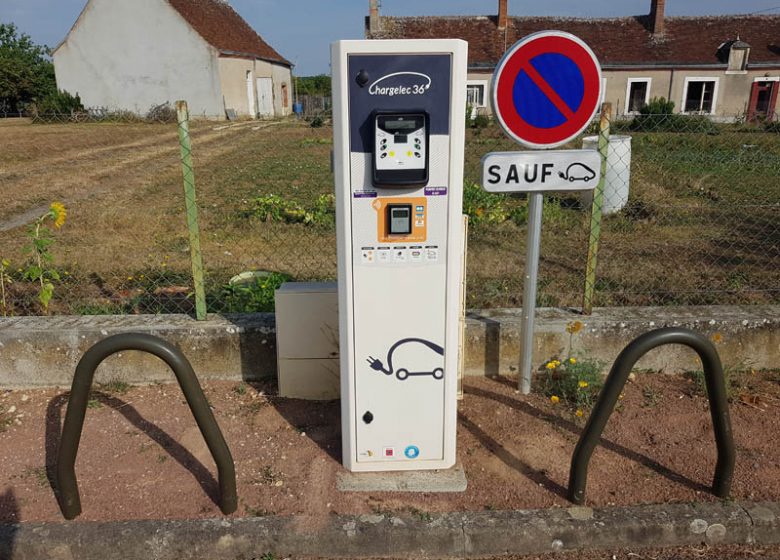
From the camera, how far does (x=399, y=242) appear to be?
2.68m

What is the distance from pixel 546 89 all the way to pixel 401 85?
1007 mm

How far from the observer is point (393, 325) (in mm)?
2777

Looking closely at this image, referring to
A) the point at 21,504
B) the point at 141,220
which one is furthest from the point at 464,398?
the point at 141,220

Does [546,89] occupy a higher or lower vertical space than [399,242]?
higher

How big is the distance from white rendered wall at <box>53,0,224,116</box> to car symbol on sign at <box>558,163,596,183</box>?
86.8 feet

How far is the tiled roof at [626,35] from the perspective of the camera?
29656 millimetres

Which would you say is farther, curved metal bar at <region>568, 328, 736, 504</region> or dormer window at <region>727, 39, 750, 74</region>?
dormer window at <region>727, 39, 750, 74</region>

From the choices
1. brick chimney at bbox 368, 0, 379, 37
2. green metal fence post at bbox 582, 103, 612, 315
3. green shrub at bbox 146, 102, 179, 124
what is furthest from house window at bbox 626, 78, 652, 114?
green metal fence post at bbox 582, 103, 612, 315

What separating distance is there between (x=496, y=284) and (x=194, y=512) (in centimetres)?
321

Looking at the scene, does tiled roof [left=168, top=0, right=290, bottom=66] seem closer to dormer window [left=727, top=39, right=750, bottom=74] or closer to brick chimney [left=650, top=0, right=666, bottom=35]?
brick chimney [left=650, top=0, right=666, bottom=35]

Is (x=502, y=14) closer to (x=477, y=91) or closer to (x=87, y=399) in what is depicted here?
(x=477, y=91)

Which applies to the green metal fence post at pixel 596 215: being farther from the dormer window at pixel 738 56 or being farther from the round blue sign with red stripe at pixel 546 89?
the dormer window at pixel 738 56

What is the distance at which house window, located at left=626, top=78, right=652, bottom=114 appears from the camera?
98.1 feet

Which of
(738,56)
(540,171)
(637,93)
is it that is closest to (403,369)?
(540,171)
